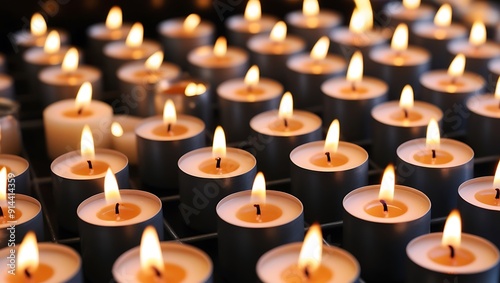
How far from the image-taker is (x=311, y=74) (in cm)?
185

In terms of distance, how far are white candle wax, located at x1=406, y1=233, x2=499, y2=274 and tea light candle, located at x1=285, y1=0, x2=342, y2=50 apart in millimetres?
1009

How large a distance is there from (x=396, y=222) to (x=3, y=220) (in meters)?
0.59

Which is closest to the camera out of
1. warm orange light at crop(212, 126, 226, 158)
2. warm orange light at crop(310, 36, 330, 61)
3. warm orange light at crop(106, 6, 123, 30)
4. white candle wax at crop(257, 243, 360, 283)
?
white candle wax at crop(257, 243, 360, 283)

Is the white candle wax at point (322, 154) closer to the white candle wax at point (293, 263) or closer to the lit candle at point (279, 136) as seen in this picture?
the lit candle at point (279, 136)

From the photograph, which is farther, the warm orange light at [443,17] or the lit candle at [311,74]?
the warm orange light at [443,17]

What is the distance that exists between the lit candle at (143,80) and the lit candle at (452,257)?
722mm

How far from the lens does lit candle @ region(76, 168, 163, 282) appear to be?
126 centimetres

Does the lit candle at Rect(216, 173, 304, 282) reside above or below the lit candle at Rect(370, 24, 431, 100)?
below

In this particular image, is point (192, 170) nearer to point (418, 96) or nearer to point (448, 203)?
point (448, 203)

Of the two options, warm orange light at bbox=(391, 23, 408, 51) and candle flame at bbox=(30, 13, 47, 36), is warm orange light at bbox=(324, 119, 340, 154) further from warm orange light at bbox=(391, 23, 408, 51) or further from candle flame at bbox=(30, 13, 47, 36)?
candle flame at bbox=(30, 13, 47, 36)

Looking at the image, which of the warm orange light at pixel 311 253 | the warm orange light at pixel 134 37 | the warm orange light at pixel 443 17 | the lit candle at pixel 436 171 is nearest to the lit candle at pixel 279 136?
the lit candle at pixel 436 171

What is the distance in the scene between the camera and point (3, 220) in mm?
1320

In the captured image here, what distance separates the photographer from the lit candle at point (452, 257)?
114cm

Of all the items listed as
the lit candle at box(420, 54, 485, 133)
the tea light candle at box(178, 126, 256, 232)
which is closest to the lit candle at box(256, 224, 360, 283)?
the tea light candle at box(178, 126, 256, 232)
